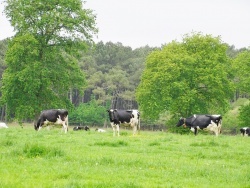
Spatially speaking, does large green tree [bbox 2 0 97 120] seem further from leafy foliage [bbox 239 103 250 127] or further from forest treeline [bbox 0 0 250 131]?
leafy foliage [bbox 239 103 250 127]

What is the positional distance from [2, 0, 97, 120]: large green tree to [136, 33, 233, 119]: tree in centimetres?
946

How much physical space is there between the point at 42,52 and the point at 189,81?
1730 cm

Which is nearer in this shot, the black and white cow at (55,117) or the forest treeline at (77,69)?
the black and white cow at (55,117)

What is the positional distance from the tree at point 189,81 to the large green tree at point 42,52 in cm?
946

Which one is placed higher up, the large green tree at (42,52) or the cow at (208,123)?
the large green tree at (42,52)

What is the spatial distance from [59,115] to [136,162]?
61.2 ft

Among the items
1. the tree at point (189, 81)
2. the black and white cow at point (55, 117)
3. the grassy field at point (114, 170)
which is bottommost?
the grassy field at point (114, 170)

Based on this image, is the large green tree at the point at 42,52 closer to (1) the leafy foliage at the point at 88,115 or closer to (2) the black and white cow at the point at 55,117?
(2) the black and white cow at the point at 55,117

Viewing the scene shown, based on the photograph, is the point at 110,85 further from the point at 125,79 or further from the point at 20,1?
the point at 20,1

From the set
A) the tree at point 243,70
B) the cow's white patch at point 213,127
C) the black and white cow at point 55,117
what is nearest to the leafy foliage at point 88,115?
the tree at point 243,70

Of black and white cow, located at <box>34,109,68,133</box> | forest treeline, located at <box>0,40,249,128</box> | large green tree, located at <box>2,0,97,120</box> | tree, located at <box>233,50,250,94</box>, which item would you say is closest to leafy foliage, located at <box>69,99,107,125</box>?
forest treeline, located at <box>0,40,249,128</box>

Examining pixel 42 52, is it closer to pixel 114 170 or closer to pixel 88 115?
pixel 114 170

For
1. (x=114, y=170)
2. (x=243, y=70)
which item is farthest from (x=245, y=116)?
(x=114, y=170)

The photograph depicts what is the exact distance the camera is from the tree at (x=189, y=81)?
42875 millimetres
